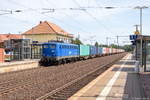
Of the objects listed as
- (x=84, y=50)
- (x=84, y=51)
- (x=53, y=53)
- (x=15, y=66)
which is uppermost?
(x=84, y=50)

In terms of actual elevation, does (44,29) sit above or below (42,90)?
above

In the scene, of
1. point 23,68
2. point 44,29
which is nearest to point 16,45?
point 23,68

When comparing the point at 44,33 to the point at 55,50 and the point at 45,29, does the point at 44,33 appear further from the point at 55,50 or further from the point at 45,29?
the point at 55,50

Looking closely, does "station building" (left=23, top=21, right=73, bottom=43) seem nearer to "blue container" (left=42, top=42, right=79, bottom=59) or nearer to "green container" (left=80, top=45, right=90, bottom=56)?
"green container" (left=80, top=45, right=90, bottom=56)

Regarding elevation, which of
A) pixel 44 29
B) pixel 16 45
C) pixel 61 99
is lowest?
pixel 61 99

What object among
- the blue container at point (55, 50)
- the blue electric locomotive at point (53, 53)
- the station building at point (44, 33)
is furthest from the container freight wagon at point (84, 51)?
the station building at point (44, 33)

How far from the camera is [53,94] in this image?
12.6 m

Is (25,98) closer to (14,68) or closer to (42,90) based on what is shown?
(42,90)

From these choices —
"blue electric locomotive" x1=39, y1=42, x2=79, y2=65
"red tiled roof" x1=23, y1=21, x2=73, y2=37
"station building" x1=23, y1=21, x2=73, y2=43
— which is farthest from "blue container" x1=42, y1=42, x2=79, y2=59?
"red tiled roof" x1=23, y1=21, x2=73, y2=37

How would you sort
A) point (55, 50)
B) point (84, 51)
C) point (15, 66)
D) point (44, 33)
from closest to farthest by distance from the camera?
point (15, 66)
point (55, 50)
point (84, 51)
point (44, 33)

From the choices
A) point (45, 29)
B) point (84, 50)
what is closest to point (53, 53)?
point (84, 50)

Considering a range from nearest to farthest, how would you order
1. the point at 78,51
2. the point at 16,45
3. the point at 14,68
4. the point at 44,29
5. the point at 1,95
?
the point at 1,95, the point at 14,68, the point at 16,45, the point at 78,51, the point at 44,29

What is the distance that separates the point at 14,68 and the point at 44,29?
6458cm

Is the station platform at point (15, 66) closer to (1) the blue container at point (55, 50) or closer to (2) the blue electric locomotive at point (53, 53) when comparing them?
(2) the blue electric locomotive at point (53, 53)
